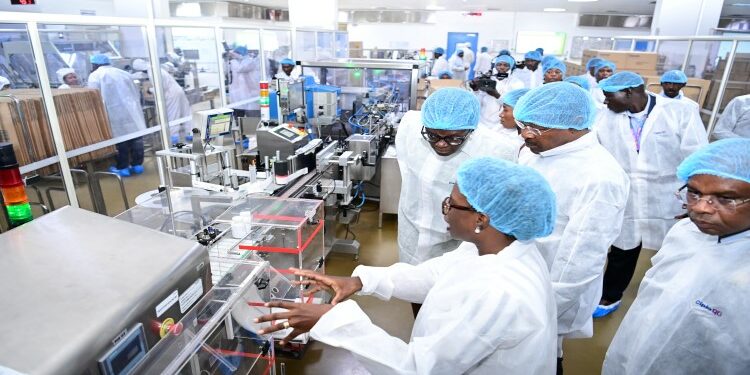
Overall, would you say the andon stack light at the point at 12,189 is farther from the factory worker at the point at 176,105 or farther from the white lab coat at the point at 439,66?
the white lab coat at the point at 439,66

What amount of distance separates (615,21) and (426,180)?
11.7 metres

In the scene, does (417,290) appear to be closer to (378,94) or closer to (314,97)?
(314,97)

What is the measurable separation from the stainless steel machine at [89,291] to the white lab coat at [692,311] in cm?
120

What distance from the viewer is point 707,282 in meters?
0.99

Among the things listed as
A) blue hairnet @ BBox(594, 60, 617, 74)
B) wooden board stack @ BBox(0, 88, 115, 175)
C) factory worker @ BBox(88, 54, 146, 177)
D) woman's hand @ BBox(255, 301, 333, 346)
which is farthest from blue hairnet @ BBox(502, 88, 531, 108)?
factory worker @ BBox(88, 54, 146, 177)

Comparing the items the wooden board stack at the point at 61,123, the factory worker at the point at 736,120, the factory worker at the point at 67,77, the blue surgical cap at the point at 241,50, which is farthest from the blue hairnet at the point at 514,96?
the blue surgical cap at the point at 241,50

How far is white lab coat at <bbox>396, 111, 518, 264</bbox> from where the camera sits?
1612 mm

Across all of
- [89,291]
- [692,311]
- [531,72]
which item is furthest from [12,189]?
[531,72]

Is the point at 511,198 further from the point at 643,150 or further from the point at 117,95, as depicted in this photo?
the point at 117,95

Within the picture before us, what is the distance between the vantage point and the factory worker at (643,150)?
2.29m

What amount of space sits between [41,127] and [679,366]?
11.2 ft

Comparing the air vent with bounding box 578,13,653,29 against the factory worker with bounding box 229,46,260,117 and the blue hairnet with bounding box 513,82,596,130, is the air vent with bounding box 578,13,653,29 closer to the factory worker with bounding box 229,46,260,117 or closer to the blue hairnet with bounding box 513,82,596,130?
the factory worker with bounding box 229,46,260,117

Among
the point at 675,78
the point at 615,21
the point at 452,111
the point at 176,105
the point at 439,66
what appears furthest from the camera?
the point at 615,21

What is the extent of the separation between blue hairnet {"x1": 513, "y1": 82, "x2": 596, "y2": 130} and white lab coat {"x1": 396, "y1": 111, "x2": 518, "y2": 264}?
25 centimetres
